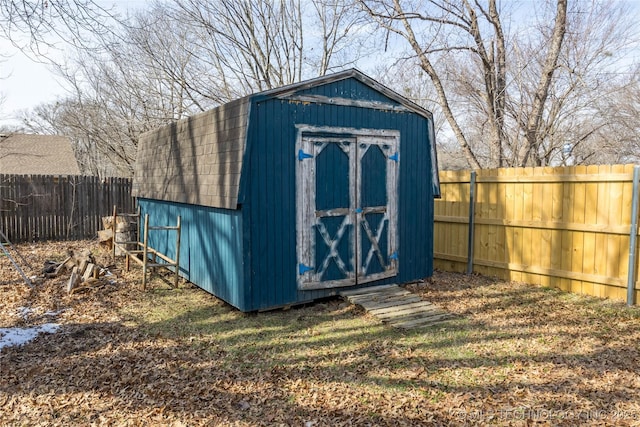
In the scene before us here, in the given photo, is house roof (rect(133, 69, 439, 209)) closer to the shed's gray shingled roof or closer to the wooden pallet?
the shed's gray shingled roof

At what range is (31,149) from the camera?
20.8 meters

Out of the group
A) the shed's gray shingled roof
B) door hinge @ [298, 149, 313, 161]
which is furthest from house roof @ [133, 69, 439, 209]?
door hinge @ [298, 149, 313, 161]

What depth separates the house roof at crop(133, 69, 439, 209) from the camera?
610cm

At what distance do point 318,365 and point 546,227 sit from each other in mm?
5117

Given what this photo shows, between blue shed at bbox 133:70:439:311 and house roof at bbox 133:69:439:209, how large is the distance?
0.02 m

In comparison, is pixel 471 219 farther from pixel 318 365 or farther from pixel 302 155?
pixel 318 365

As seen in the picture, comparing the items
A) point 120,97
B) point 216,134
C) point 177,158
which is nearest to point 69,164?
point 120,97

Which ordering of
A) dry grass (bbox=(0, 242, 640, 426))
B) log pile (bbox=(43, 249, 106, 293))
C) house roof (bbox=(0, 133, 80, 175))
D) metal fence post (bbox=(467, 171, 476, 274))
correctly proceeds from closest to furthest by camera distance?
dry grass (bbox=(0, 242, 640, 426)) < log pile (bbox=(43, 249, 106, 293)) < metal fence post (bbox=(467, 171, 476, 274)) < house roof (bbox=(0, 133, 80, 175))

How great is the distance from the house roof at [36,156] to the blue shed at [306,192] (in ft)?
49.5

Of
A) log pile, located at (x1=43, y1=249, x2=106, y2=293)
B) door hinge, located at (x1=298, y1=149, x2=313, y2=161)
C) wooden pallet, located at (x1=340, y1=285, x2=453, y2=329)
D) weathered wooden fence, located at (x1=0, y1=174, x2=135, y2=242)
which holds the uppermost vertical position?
door hinge, located at (x1=298, y1=149, x2=313, y2=161)

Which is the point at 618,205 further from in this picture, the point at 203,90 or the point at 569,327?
the point at 203,90

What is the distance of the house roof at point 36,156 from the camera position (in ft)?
63.8

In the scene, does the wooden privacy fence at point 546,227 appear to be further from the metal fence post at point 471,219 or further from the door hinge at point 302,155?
the door hinge at point 302,155

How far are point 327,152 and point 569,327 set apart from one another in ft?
13.4
